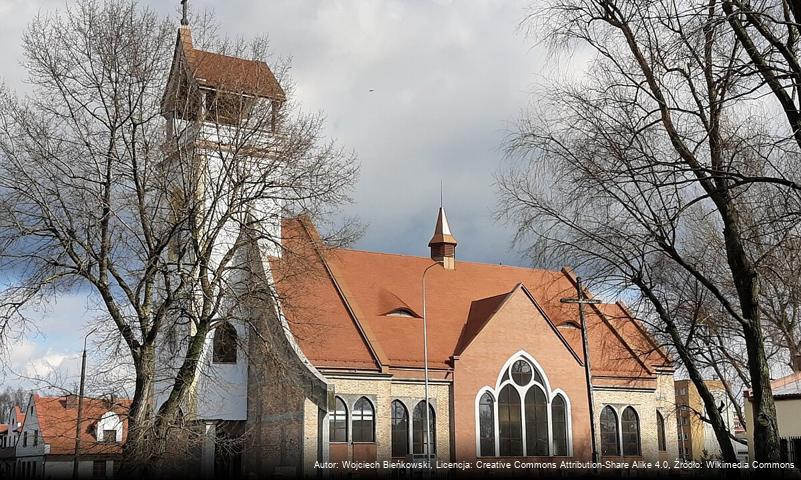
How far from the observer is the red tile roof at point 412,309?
33.0 m

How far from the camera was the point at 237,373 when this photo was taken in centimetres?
3203

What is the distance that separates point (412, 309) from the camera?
3738 cm

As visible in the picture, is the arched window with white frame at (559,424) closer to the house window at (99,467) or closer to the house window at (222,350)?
the house window at (222,350)

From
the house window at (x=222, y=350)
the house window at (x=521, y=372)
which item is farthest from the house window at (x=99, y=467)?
the house window at (x=521, y=372)

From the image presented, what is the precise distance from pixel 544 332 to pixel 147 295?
23.5m

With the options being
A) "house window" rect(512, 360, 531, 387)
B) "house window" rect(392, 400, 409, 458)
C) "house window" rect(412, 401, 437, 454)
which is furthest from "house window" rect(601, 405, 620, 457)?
"house window" rect(392, 400, 409, 458)

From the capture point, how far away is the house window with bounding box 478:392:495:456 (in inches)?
1368

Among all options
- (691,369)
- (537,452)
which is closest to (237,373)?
(537,452)

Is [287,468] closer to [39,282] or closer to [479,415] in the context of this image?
[479,415]

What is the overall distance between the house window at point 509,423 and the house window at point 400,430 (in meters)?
4.52

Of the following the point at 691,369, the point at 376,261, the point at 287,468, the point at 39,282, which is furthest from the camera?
the point at 376,261

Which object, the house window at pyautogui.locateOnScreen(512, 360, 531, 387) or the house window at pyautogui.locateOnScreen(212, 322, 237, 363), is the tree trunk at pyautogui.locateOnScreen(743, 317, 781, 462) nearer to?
the house window at pyautogui.locateOnScreen(212, 322, 237, 363)

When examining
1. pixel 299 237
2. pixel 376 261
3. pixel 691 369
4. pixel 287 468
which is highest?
pixel 376 261

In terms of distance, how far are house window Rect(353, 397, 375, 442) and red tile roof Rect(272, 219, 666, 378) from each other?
5.15 feet
